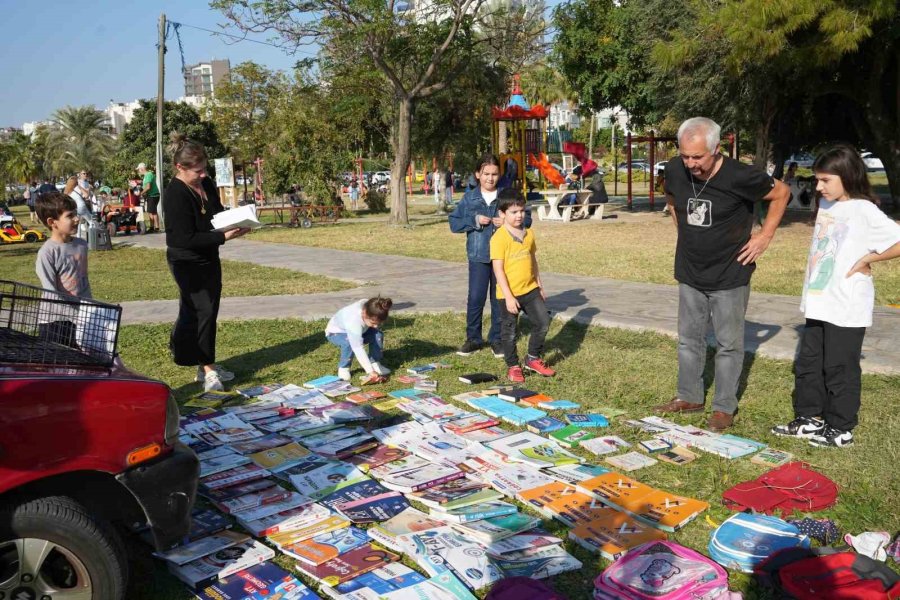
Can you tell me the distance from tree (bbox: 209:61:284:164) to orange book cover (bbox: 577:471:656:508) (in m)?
36.6

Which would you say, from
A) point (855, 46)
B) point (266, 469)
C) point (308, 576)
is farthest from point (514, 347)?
point (855, 46)

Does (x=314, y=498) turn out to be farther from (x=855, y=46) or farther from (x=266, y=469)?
(x=855, y=46)

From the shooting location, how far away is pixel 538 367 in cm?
654

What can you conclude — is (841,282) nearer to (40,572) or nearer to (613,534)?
(613,534)

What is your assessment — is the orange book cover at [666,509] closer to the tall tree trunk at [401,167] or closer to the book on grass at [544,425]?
the book on grass at [544,425]

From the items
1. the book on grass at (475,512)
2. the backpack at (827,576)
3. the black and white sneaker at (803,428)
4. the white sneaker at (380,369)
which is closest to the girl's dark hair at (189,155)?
the white sneaker at (380,369)

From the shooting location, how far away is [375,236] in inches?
768

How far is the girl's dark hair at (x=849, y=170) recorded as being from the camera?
473 centimetres

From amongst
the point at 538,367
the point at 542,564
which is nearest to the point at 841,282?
the point at 538,367

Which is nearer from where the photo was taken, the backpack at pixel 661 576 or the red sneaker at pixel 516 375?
the backpack at pixel 661 576

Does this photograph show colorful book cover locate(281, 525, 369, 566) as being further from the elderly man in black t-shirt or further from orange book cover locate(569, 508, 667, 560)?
the elderly man in black t-shirt

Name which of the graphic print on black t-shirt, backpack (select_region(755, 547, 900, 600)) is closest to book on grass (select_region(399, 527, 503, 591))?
backpack (select_region(755, 547, 900, 600))

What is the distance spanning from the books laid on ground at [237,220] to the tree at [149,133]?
4345cm

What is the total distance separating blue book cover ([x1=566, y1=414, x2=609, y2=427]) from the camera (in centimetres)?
528
